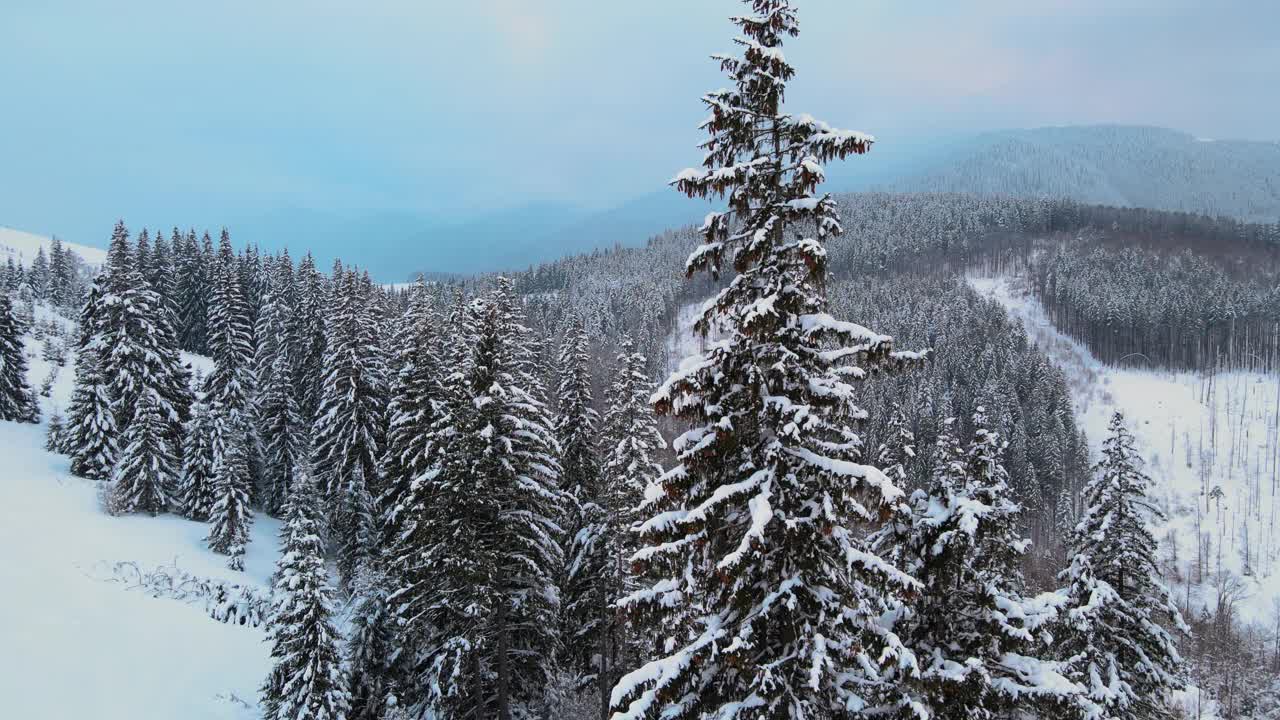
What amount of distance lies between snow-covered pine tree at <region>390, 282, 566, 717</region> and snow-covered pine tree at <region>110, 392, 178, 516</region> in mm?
24992

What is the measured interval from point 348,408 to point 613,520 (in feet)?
62.0

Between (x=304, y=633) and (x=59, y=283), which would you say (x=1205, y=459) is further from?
(x=59, y=283)

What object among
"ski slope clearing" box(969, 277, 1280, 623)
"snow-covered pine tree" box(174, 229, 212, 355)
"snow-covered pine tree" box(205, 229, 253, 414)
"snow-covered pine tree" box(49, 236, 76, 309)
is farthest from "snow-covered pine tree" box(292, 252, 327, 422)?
"ski slope clearing" box(969, 277, 1280, 623)

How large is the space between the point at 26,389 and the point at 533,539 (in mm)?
48765

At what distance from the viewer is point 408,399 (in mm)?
26609

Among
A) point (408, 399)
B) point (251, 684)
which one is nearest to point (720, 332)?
point (408, 399)

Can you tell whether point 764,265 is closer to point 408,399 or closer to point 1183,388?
point 408,399

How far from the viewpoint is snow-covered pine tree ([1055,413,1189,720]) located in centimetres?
1622

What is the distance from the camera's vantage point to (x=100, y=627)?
951 inches

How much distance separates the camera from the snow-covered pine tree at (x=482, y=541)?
19609mm

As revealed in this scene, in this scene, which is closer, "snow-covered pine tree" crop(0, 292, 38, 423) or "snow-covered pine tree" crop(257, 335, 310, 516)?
"snow-covered pine tree" crop(0, 292, 38, 423)

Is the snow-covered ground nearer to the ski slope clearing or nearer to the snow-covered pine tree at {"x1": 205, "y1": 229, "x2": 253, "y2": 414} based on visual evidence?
the snow-covered pine tree at {"x1": 205, "y1": 229, "x2": 253, "y2": 414}

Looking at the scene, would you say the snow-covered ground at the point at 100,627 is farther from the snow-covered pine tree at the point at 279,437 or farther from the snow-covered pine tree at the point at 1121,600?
the snow-covered pine tree at the point at 1121,600

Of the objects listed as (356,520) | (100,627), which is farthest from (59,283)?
(100,627)
